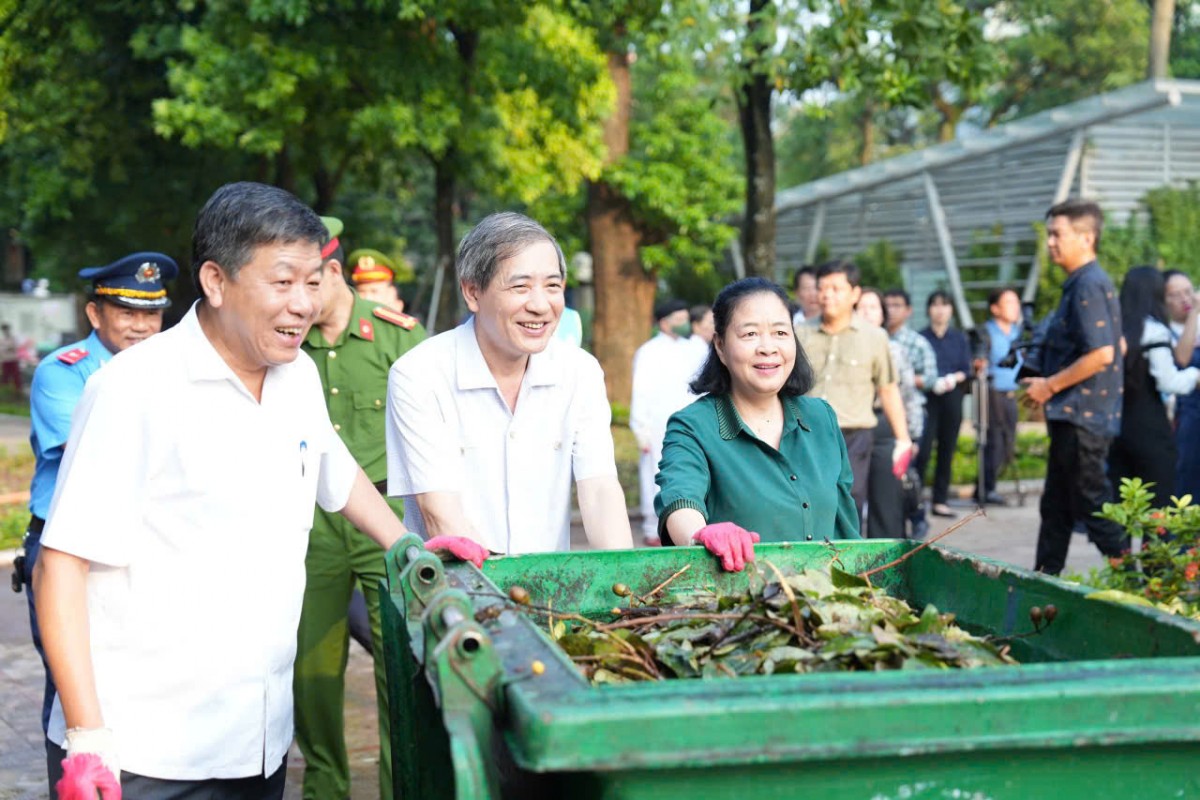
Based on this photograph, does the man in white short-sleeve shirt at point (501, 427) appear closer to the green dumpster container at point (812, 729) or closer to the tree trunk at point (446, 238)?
the green dumpster container at point (812, 729)

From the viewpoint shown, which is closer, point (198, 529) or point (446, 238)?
point (198, 529)

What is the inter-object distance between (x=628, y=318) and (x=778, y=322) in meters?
15.6

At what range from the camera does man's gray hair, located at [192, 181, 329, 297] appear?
9.58 feet

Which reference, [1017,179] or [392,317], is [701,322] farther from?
[1017,179]

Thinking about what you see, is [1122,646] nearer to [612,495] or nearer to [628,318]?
[612,495]

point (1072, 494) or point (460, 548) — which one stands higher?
point (460, 548)

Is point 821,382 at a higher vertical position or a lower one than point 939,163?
lower

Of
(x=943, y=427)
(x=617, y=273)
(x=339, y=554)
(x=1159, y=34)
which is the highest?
(x=1159, y=34)

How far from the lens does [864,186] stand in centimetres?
2509

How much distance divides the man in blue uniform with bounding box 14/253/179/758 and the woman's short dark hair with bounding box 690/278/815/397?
2.14 metres

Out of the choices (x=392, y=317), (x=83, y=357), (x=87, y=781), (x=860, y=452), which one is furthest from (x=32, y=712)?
(x=860, y=452)

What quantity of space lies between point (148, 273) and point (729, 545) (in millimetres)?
2844

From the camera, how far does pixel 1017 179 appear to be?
22.1m

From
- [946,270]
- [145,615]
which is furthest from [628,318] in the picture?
[145,615]
